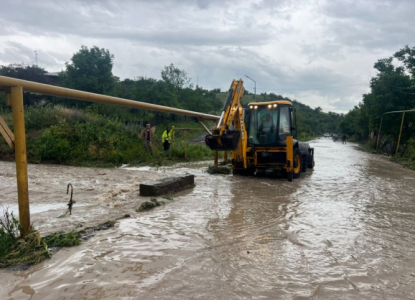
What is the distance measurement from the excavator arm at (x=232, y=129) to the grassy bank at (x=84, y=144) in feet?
16.3

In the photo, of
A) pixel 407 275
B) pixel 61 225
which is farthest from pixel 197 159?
pixel 407 275

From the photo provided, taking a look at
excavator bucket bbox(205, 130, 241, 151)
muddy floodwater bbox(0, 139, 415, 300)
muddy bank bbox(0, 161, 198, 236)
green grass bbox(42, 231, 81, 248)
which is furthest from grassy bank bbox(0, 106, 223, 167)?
green grass bbox(42, 231, 81, 248)

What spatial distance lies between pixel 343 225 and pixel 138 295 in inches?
158

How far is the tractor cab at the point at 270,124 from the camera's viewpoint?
36.8 feet

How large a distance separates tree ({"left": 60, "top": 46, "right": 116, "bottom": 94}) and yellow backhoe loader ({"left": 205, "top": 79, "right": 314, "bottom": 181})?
28.1m

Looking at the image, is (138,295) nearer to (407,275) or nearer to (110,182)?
(407,275)

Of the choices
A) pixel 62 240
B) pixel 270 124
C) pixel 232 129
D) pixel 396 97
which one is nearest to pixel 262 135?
pixel 270 124

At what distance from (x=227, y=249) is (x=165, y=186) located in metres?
3.66

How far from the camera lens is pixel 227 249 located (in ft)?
14.2

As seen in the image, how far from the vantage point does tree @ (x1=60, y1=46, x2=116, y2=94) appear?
115 ft

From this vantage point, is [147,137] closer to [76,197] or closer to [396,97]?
[76,197]

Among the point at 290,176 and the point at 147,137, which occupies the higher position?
the point at 147,137

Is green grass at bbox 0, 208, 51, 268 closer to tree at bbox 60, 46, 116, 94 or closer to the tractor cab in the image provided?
the tractor cab

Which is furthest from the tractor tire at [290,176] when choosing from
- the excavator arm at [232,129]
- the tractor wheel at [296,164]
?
the excavator arm at [232,129]
